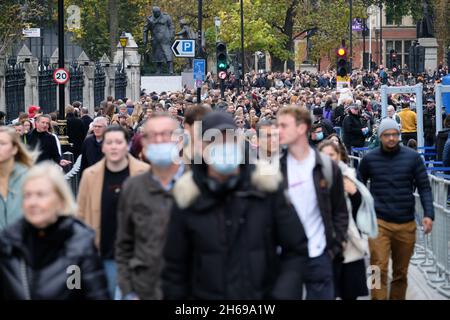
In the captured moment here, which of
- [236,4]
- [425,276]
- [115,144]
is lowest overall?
[425,276]

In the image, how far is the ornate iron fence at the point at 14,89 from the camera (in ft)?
117

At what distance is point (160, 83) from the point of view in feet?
194

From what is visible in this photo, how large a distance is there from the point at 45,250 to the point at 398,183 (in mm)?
5549

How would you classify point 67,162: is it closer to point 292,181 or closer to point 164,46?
point 292,181

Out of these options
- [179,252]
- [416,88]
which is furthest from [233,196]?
[416,88]

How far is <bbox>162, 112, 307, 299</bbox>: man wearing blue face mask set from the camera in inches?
285

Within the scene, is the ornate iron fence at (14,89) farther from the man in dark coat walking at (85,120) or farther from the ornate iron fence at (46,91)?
the man in dark coat walking at (85,120)

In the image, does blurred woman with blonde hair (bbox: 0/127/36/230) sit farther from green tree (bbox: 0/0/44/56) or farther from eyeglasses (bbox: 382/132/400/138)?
green tree (bbox: 0/0/44/56)

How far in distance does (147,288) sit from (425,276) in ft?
24.2

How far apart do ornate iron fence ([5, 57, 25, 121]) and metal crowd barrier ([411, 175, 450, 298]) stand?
20031 millimetres

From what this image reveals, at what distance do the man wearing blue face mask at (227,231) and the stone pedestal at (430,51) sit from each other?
71.3 metres

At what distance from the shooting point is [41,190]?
746cm

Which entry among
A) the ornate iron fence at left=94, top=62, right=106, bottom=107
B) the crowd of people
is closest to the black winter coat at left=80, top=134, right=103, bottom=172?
the crowd of people

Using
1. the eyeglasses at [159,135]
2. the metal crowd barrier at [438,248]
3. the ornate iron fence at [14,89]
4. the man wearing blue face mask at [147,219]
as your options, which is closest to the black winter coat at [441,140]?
the metal crowd barrier at [438,248]
